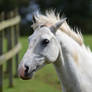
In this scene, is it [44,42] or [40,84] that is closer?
[44,42]

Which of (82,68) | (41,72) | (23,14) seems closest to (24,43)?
(41,72)

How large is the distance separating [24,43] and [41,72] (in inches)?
222

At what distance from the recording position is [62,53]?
5.12 meters

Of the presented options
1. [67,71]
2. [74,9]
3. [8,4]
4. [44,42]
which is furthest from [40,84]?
[74,9]

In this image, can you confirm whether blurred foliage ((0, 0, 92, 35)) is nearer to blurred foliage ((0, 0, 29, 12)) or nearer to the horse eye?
blurred foliage ((0, 0, 29, 12))

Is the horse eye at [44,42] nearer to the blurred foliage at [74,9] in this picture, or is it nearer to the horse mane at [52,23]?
the horse mane at [52,23]

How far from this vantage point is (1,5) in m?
29.6

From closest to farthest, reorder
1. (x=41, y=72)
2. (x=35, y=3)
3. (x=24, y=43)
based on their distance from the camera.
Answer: (x=41, y=72) < (x=24, y=43) < (x=35, y=3)

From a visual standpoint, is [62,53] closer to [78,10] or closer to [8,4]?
[8,4]

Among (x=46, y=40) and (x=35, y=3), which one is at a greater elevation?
(x=35, y=3)

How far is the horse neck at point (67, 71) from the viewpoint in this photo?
5.10m

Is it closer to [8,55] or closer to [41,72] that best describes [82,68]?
[8,55]

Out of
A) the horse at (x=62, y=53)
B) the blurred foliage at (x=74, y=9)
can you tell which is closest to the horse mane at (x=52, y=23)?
the horse at (x=62, y=53)

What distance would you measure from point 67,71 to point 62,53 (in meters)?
0.24
